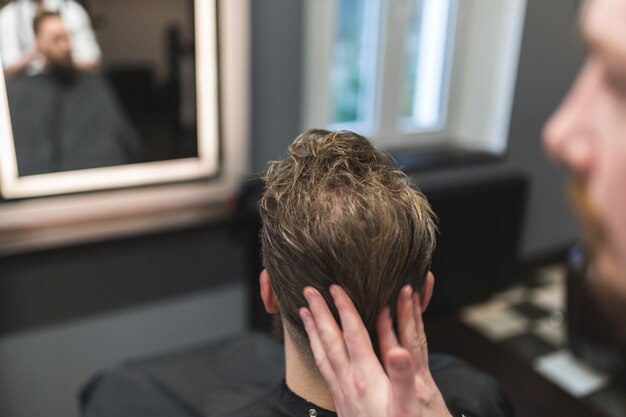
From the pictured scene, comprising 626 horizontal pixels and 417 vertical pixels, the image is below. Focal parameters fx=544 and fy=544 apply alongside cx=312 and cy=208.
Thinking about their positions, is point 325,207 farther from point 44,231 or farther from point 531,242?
point 531,242

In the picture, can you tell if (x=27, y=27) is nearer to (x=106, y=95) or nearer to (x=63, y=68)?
(x=63, y=68)

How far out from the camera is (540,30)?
283 cm

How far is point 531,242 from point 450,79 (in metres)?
1.15

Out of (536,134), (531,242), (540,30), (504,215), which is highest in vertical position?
(540,30)

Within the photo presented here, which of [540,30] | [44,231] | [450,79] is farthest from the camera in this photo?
[450,79]

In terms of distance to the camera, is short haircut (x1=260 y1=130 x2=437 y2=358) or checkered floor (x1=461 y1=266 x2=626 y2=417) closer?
short haircut (x1=260 y1=130 x2=437 y2=358)

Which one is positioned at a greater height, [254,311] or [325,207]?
[325,207]

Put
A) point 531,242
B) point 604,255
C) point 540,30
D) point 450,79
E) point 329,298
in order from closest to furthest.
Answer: point 604,255, point 329,298, point 540,30, point 450,79, point 531,242

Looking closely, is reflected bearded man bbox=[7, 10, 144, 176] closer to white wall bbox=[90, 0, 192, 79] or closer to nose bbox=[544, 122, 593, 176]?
white wall bbox=[90, 0, 192, 79]

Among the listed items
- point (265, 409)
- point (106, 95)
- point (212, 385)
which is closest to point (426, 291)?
point (265, 409)

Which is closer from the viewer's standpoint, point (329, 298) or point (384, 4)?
point (329, 298)

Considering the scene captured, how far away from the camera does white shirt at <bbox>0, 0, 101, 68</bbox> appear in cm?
168

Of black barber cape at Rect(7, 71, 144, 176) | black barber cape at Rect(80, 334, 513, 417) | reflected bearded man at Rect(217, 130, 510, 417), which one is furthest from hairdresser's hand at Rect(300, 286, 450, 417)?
black barber cape at Rect(7, 71, 144, 176)

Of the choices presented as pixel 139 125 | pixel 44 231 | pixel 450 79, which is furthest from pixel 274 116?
pixel 450 79
